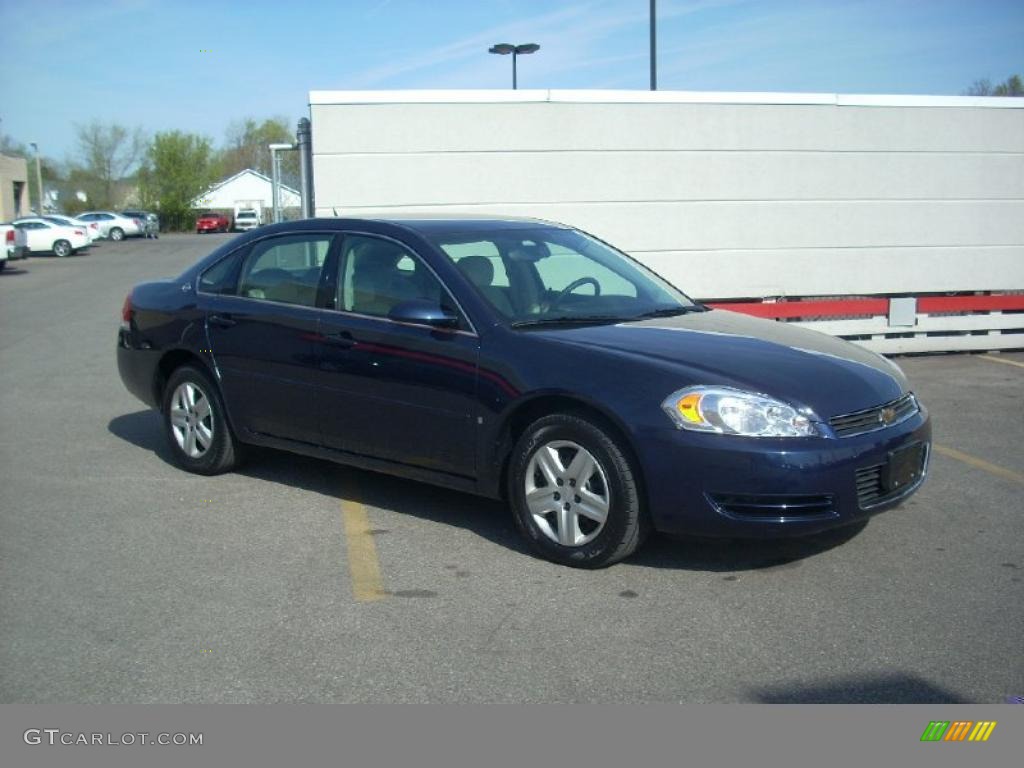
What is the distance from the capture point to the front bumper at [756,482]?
4.67m

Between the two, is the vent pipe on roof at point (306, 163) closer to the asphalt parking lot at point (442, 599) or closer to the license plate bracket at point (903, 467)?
the asphalt parking lot at point (442, 599)

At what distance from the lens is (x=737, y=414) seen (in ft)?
15.6

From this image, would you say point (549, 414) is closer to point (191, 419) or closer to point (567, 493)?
point (567, 493)

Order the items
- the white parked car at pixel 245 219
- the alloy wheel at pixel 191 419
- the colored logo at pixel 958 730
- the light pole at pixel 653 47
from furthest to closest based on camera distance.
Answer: the white parked car at pixel 245 219
the light pole at pixel 653 47
the alloy wheel at pixel 191 419
the colored logo at pixel 958 730

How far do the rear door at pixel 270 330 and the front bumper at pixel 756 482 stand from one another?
2203 mm

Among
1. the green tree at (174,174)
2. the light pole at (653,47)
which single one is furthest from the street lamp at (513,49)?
the green tree at (174,174)

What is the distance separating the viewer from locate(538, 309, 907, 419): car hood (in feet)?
16.0

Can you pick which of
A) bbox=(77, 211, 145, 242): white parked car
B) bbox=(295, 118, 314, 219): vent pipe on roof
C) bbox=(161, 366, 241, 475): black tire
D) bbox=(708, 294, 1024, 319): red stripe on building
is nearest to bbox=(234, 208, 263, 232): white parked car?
bbox=(77, 211, 145, 242): white parked car

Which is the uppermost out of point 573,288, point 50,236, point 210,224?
point 210,224

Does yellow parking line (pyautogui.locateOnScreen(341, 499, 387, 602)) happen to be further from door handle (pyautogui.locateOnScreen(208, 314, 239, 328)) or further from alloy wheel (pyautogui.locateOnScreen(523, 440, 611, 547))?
door handle (pyautogui.locateOnScreen(208, 314, 239, 328))

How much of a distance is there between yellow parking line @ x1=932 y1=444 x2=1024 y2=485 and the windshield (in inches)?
86.6

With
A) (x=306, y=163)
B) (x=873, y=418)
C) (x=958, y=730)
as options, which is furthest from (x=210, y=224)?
(x=958, y=730)

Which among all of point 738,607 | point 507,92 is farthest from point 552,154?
point 738,607

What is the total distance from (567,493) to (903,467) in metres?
1.51
